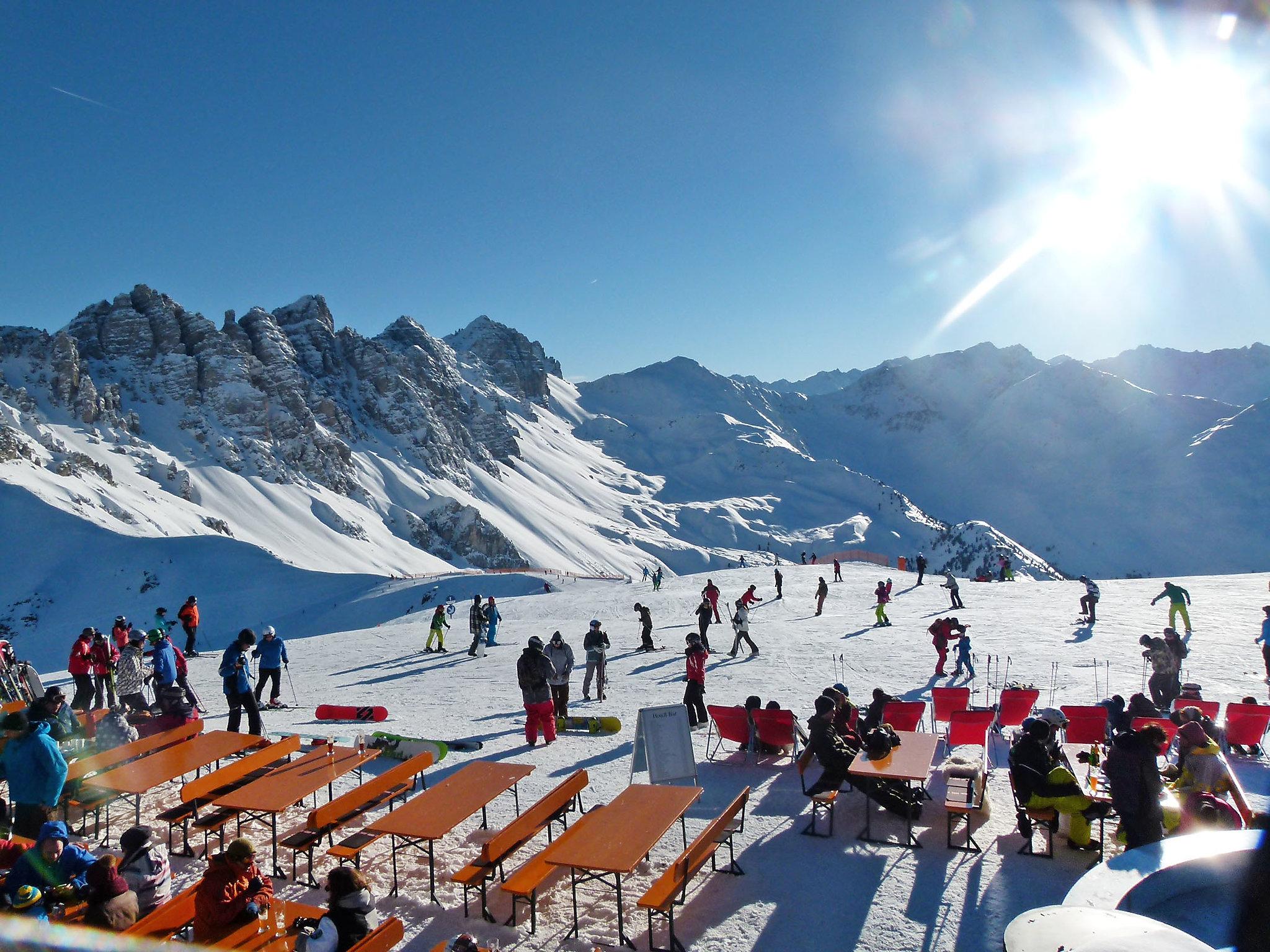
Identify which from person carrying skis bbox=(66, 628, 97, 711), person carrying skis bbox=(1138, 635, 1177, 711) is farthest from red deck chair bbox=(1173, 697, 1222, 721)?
person carrying skis bbox=(66, 628, 97, 711)

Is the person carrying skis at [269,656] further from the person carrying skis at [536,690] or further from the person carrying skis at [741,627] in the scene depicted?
the person carrying skis at [741,627]

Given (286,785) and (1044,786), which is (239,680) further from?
(1044,786)

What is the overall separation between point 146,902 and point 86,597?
46277mm

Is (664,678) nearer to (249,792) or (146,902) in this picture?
(249,792)

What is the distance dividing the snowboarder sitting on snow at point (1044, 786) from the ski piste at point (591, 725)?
651cm

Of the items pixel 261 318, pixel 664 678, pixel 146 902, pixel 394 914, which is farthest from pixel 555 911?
pixel 261 318

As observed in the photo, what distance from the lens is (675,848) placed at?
8016mm

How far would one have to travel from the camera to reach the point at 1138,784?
6.87 metres

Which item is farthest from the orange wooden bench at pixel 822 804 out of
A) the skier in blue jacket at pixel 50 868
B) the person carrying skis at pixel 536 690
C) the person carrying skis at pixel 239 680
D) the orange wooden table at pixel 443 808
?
the person carrying skis at pixel 239 680

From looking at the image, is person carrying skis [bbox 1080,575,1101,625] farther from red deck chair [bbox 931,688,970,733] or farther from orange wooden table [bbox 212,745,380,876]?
orange wooden table [bbox 212,745,380,876]

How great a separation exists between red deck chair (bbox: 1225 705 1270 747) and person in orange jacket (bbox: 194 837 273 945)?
11.1 meters

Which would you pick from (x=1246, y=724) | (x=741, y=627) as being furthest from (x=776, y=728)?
(x=741, y=627)

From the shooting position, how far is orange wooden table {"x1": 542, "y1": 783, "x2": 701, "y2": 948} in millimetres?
6111

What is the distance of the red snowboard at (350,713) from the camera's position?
13984mm
